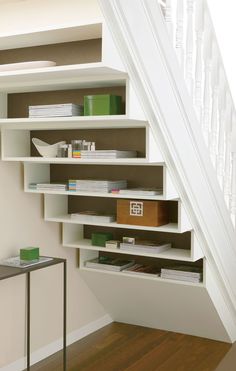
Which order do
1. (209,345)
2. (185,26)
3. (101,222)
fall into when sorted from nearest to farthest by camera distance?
1. (185,26)
2. (101,222)
3. (209,345)

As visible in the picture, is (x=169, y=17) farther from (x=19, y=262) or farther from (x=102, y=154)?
(x=19, y=262)

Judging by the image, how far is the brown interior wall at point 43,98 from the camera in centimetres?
333

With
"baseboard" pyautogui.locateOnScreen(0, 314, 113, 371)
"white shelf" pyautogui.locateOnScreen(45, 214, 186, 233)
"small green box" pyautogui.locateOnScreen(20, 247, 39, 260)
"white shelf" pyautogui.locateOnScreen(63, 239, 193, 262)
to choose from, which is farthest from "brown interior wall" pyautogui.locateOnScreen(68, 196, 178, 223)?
"baseboard" pyautogui.locateOnScreen(0, 314, 113, 371)

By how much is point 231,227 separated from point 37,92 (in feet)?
4.95

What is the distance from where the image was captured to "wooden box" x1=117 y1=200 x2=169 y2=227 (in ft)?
10.3

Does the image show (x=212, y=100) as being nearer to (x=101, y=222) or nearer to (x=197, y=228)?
(x=197, y=228)

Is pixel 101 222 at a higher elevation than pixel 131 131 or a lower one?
lower

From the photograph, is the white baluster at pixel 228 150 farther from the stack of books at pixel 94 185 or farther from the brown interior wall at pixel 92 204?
the brown interior wall at pixel 92 204

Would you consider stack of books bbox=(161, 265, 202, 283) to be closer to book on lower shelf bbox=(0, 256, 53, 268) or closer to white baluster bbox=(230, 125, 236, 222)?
white baluster bbox=(230, 125, 236, 222)

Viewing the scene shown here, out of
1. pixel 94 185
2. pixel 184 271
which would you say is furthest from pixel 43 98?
pixel 184 271

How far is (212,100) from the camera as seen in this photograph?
3023 mm

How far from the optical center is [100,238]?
353 cm

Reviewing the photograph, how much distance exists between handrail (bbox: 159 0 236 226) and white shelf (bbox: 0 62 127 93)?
37 centimetres

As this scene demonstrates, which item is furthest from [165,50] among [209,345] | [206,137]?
[209,345]
